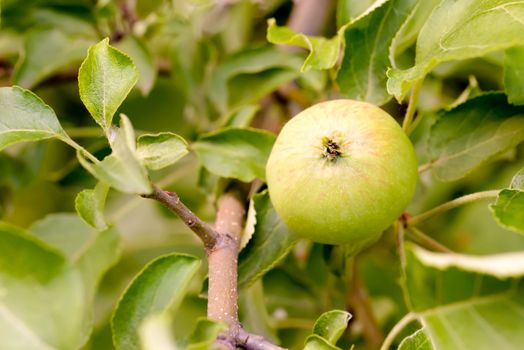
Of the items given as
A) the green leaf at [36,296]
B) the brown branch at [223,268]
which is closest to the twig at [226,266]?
the brown branch at [223,268]

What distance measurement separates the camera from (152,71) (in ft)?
2.82

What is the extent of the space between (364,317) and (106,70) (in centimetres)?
49

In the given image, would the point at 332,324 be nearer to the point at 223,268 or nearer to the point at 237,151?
the point at 223,268

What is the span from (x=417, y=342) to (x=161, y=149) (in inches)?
9.5

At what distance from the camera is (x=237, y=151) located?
27.9 inches

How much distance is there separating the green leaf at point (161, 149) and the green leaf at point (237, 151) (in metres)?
0.15

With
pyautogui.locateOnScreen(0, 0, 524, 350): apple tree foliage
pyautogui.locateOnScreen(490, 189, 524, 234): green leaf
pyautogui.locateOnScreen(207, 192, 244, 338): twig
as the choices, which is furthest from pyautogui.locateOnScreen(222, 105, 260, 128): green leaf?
pyautogui.locateOnScreen(490, 189, 524, 234): green leaf

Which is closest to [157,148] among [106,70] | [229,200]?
[106,70]

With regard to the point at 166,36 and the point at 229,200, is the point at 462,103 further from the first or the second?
the point at 166,36

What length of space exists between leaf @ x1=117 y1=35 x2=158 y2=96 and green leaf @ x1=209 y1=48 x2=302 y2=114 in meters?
0.09

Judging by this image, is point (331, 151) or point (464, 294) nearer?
point (331, 151)

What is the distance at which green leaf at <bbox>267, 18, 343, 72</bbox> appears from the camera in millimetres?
639

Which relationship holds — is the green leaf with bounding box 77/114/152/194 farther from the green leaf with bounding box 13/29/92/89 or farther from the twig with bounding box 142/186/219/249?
the green leaf with bounding box 13/29/92/89

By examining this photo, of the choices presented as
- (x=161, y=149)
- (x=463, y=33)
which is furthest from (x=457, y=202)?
(x=161, y=149)
